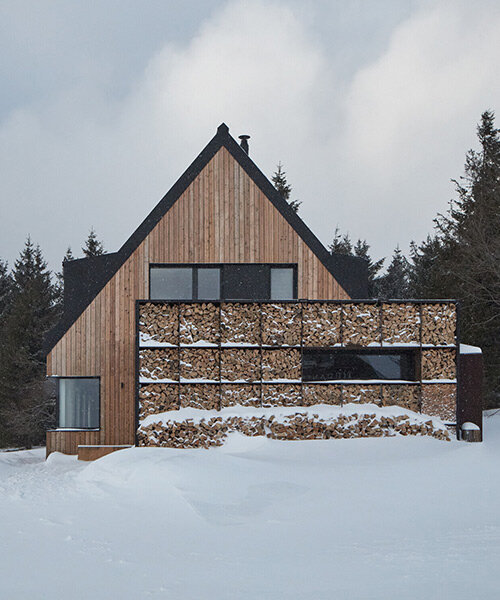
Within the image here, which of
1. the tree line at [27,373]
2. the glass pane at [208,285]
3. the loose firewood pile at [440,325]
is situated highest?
the glass pane at [208,285]

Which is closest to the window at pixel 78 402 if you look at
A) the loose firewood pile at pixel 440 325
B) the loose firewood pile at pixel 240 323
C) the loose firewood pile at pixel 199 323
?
the loose firewood pile at pixel 199 323

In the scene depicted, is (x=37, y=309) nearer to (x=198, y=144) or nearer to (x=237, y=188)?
(x=237, y=188)

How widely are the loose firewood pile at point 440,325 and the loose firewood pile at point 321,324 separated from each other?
177 cm

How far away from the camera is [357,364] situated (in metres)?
11.4

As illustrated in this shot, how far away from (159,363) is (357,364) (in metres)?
4.12

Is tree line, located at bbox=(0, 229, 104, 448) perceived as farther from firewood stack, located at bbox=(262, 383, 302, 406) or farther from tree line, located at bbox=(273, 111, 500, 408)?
tree line, located at bbox=(273, 111, 500, 408)

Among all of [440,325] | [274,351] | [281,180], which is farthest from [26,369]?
[440,325]

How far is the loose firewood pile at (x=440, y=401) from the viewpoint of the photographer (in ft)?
35.3

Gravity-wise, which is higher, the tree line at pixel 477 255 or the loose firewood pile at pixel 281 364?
the tree line at pixel 477 255

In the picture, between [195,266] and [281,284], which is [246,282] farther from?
[195,266]

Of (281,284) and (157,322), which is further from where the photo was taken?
(281,284)

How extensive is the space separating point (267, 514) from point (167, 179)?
1810 inches

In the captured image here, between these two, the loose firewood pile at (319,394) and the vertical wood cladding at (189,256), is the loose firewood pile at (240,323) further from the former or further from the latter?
the vertical wood cladding at (189,256)

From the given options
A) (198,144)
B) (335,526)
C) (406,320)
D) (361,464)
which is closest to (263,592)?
(335,526)
